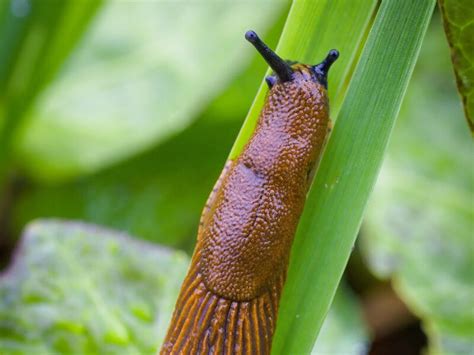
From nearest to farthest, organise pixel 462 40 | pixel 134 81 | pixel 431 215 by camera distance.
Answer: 1. pixel 462 40
2. pixel 431 215
3. pixel 134 81

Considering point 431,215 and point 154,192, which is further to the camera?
point 154,192

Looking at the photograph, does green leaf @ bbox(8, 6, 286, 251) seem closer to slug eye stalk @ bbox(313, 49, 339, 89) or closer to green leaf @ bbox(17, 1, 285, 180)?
green leaf @ bbox(17, 1, 285, 180)

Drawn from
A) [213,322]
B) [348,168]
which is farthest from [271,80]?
[213,322]

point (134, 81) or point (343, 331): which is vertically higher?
point (134, 81)

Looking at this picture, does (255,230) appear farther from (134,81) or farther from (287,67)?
(134,81)

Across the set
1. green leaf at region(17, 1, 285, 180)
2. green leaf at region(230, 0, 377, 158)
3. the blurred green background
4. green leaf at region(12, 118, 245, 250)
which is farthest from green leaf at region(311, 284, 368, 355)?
green leaf at region(230, 0, 377, 158)

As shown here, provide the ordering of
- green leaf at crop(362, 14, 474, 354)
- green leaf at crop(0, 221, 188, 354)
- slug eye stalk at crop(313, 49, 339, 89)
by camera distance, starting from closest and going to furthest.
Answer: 1. slug eye stalk at crop(313, 49, 339, 89)
2. green leaf at crop(0, 221, 188, 354)
3. green leaf at crop(362, 14, 474, 354)

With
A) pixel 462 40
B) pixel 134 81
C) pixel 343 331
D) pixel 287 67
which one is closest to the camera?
pixel 462 40
